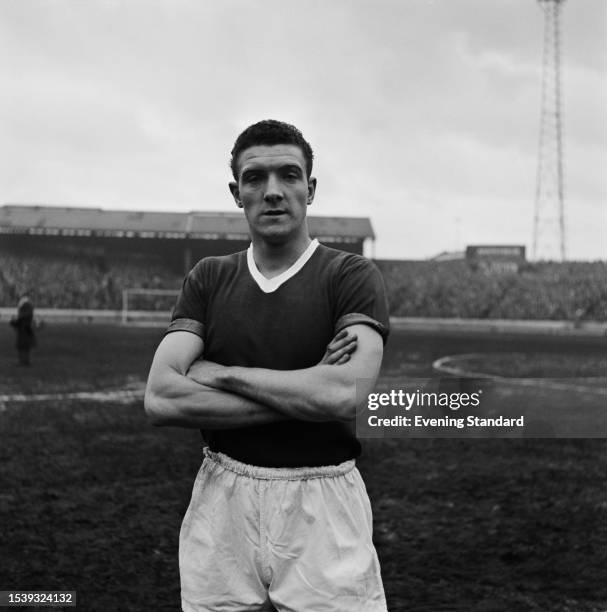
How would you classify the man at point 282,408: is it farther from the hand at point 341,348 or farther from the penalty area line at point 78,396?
the penalty area line at point 78,396

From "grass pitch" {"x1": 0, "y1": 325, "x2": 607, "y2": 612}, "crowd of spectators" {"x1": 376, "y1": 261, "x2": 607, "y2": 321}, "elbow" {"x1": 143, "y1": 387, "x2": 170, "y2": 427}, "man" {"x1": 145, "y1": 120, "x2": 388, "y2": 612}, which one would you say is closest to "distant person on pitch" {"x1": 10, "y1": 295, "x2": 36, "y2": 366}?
"grass pitch" {"x1": 0, "y1": 325, "x2": 607, "y2": 612}

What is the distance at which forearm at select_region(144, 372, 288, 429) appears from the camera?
2152 mm

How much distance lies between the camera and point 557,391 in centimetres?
1254

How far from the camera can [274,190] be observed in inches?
83.8

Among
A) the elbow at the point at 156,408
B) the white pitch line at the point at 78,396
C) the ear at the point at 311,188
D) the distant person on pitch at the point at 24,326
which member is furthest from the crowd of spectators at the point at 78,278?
the ear at the point at 311,188

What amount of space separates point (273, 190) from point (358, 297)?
0.41 metres

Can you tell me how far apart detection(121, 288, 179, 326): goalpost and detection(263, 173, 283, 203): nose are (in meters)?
34.6

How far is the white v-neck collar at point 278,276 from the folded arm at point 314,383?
252mm

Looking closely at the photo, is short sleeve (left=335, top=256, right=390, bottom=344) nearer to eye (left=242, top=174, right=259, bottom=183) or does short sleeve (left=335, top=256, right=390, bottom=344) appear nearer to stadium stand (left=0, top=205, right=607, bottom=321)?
eye (left=242, top=174, right=259, bottom=183)

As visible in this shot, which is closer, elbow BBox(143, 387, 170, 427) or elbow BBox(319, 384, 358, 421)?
elbow BBox(319, 384, 358, 421)

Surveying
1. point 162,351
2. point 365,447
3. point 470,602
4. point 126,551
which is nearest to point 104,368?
point 365,447

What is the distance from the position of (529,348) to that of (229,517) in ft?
72.2

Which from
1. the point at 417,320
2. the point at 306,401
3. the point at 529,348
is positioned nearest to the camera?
the point at 306,401

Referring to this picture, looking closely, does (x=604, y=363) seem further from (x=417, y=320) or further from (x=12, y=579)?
(x=417, y=320)
